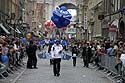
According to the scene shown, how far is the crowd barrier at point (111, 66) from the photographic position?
76.6 ft

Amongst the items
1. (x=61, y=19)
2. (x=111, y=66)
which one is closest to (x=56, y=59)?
(x=111, y=66)

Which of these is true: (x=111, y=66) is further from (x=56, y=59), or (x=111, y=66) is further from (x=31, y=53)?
(x=31, y=53)

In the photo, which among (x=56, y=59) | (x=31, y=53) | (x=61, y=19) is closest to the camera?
(x=56, y=59)

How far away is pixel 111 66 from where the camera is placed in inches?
1077

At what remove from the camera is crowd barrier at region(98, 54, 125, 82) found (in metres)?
23.3

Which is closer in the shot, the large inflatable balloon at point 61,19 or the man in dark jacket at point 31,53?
the man in dark jacket at point 31,53

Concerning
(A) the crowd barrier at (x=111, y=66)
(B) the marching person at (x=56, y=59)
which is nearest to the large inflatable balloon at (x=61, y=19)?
(A) the crowd barrier at (x=111, y=66)

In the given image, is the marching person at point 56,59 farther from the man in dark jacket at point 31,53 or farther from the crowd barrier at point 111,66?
the man in dark jacket at point 31,53

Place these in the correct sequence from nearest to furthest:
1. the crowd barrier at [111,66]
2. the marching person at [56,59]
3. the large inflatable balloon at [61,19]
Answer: the crowd barrier at [111,66], the marching person at [56,59], the large inflatable balloon at [61,19]

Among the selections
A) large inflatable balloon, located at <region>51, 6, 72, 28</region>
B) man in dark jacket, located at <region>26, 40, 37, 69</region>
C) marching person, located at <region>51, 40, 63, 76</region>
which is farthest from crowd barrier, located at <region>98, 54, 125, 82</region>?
large inflatable balloon, located at <region>51, 6, 72, 28</region>

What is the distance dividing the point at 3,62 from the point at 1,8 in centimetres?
3629

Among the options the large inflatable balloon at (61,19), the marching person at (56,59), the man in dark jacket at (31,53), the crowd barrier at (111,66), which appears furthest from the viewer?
the large inflatable balloon at (61,19)

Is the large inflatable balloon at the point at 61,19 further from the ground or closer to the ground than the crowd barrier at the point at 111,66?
further from the ground

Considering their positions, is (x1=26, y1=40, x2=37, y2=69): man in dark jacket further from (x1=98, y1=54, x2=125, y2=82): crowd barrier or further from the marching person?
the marching person
